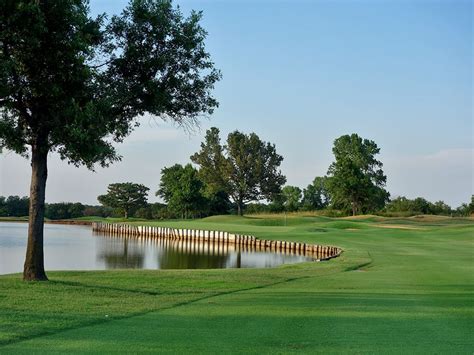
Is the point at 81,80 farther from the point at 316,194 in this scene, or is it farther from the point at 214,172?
the point at 316,194

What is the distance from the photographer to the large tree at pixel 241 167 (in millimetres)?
105625

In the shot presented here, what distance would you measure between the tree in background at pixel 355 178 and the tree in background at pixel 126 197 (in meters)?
39.3

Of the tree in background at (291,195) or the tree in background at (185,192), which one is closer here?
the tree in background at (185,192)

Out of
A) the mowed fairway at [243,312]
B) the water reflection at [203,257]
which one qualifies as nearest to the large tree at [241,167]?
the water reflection at [203,257]

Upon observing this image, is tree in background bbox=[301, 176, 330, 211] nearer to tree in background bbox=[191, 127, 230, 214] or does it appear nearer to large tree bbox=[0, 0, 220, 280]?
tree in background bbox=[191, 127, 230, 214]

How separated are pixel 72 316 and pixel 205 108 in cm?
936

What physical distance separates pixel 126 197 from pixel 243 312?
10409 cm

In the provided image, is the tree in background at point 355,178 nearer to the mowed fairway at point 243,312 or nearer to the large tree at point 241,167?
the large tree at point 241,167

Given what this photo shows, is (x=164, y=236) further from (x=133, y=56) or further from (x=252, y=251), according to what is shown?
(x=133, y=56)

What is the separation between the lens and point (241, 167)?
106188 mm

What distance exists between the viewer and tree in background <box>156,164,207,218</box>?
9669 cm

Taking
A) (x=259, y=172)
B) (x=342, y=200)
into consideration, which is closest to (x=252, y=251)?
(x=342, y=200)

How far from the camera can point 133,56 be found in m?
16.2

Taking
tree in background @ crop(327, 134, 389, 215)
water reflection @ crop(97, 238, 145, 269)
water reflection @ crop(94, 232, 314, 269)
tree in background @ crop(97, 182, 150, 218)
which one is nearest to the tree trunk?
water reflection @ crop(97, 238, 145, 269)
